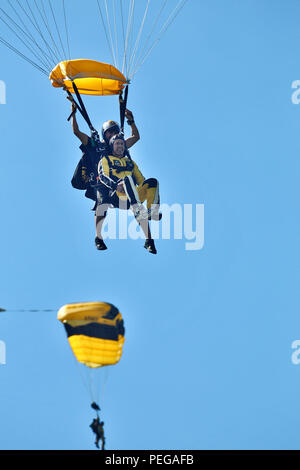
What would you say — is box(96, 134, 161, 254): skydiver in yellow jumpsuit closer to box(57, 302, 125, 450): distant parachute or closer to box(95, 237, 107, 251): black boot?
box(95, 237, 107, 251): black boot

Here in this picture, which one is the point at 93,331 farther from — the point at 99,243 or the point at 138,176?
the point at 138,176

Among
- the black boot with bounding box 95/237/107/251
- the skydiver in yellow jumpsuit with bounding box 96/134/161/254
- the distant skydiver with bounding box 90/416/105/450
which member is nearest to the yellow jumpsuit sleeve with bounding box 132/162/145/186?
the skydiver in yellow jumpsuit with bounding box 96/134/161/254

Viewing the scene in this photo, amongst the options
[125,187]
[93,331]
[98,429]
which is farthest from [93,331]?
[125,187]

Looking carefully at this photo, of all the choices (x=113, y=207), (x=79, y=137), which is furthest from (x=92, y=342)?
(x=79, y=137)

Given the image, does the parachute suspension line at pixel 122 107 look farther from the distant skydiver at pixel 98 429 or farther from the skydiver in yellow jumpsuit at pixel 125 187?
the distant skydiver at pixel 98 429
